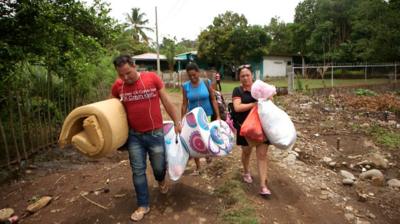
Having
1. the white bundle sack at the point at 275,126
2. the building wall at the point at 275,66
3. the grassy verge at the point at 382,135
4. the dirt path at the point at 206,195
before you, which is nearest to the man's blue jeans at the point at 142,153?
the dirt path at the point at 206,195

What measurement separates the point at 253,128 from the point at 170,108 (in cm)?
97

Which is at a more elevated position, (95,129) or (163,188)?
(95,129)

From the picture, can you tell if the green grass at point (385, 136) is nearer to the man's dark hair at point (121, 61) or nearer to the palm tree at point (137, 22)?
the man's dark hair at point (121, 61)

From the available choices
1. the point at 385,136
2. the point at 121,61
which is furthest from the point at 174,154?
the point at 385,136

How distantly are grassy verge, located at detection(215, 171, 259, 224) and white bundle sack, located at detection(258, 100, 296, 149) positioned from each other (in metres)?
0.76

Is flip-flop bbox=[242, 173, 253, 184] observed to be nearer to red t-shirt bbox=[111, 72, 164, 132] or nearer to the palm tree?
red t-shirt bbox=[111, 72, 164, 132]

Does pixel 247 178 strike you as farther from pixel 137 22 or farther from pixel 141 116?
pixel 137 22

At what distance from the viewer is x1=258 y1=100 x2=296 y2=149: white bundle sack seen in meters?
3.79

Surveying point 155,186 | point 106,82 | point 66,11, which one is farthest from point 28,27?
point 106,82

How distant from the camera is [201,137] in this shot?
368 cm

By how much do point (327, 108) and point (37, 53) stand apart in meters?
9.77

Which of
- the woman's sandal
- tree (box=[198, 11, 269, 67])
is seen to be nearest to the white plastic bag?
the woman's sandal

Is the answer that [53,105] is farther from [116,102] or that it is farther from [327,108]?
[327,108]

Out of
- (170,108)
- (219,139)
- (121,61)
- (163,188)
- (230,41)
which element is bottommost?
(163,188)
